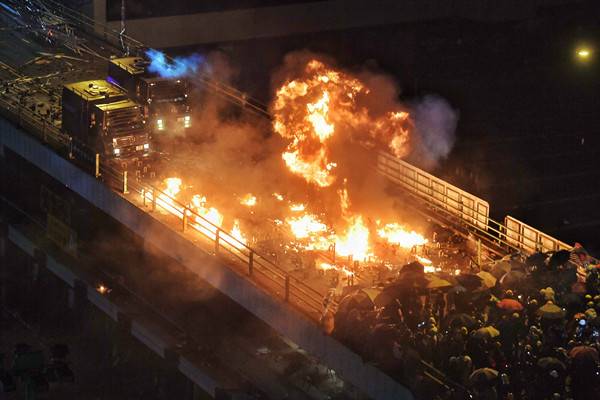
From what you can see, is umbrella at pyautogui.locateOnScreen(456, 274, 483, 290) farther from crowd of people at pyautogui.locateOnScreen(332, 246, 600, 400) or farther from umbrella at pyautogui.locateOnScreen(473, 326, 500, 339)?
umbrella at pyautogui.locateOnScreen(473, 326, 500, 339)

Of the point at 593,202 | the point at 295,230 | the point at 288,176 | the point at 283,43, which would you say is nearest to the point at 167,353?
the point at 295,230

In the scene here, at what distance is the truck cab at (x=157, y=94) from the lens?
35.2 m

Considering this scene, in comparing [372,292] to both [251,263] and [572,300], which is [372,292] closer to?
[251,263]

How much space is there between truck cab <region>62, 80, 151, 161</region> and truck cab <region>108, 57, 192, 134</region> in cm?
92

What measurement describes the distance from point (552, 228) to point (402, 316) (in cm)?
1614

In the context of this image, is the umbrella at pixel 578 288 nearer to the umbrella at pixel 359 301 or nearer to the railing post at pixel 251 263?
the umbrella at pixel 359 301

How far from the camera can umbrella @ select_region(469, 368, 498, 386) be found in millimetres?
23859

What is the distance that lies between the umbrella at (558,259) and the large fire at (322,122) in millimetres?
8693

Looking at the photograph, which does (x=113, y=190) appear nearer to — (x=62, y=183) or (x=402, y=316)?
(x=62, y=183)

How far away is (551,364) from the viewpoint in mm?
24062

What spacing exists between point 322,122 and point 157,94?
4.52 m

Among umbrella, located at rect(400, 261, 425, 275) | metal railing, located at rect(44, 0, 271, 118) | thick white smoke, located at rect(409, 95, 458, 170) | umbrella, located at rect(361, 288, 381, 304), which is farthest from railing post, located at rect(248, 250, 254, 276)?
thick white smoke, located at rect(409, 95, 458, 170)

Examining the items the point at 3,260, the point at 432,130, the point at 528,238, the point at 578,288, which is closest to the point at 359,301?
the point at 578,288

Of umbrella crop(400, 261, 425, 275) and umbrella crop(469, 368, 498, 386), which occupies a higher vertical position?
umbrella crop(400, 261, 425, 275)
